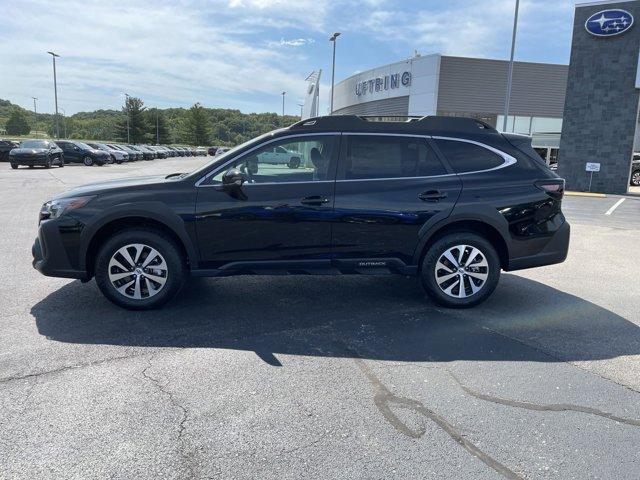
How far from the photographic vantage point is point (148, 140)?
98.2 metres

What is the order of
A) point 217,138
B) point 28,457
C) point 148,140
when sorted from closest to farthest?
point 28,457 < point 148,140 < point 217,138

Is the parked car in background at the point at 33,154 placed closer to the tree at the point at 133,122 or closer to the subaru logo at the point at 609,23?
the subaru logo at the point at 609,23

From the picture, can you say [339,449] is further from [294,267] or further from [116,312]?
[116,312]

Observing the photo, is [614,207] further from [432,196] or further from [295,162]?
[295,162]

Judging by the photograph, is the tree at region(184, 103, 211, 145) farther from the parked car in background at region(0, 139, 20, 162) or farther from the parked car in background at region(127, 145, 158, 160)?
the parked car in background at region(0, 139, 20, 162)

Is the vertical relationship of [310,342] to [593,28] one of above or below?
below

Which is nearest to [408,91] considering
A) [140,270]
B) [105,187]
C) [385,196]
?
[385,196]

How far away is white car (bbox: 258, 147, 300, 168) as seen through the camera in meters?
4.93

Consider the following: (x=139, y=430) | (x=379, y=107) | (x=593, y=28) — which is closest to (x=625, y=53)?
(x=593, y=28)

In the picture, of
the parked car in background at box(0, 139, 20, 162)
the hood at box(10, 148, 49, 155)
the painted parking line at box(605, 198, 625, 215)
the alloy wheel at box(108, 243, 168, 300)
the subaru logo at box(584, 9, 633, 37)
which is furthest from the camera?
the parked car in background at box(0, 139, 20, 162)

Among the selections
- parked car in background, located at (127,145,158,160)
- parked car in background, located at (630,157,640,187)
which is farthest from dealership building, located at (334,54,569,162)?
parked car in background, located at (127,145,158,160)

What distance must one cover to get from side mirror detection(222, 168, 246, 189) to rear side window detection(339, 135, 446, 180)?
1000 millimetres

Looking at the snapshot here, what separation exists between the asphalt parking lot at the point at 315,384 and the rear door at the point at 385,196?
0.65 m

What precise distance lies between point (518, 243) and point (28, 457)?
4.52m
